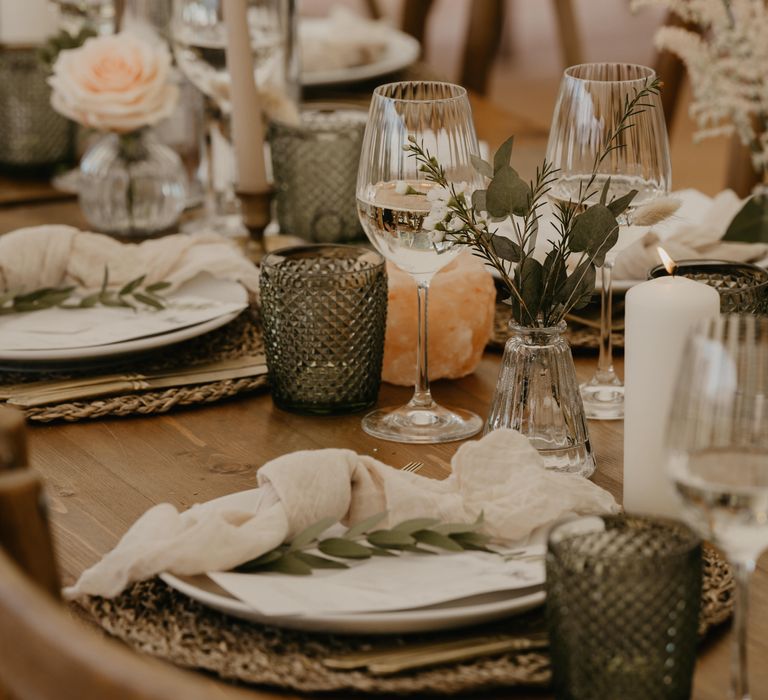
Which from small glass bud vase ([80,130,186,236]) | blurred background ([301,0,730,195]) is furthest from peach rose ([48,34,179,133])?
blurred background ([301,0,730,195])

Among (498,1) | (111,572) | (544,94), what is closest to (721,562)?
(111,572)

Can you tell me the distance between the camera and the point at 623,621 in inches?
24.8

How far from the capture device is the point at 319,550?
0.80 metres

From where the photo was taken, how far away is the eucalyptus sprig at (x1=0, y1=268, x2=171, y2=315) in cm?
130

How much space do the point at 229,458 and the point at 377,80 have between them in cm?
130

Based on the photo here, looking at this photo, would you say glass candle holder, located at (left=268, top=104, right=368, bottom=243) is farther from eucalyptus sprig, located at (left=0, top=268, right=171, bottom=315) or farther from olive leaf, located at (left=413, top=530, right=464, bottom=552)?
olive leaf, located at (left=413, top=530, right=464, bottom=552)

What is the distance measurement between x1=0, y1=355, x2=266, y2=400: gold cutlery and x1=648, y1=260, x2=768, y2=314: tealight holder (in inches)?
15.7

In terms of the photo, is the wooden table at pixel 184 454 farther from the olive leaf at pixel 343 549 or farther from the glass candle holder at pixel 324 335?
the olive leaf at pixel 343 549

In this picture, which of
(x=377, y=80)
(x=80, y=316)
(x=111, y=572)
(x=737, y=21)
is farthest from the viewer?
(x=377, y=80)

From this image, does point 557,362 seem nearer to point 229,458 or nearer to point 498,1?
point 229,458

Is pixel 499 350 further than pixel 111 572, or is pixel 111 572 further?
pixel 499 350

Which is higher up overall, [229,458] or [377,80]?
[377,80]

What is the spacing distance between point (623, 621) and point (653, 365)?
0.26 m

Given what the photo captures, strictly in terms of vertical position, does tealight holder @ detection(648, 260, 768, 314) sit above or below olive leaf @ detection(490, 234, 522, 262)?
below
